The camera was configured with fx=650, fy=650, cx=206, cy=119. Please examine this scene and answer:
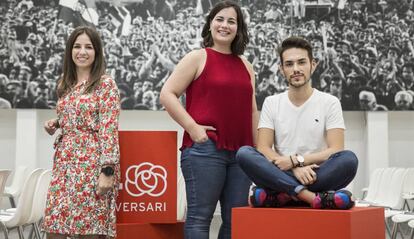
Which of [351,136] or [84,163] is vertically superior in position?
[84,163]

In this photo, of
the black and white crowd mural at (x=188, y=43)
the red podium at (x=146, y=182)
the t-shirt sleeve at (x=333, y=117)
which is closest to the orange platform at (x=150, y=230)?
the red podium at (x=146, y=182)

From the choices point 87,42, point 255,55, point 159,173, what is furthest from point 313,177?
point 255,55

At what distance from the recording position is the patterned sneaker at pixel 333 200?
308cm

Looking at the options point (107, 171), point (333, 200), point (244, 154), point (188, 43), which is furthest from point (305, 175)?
point (188, 43)

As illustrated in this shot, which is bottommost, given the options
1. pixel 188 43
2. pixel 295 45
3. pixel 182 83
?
Result: pixel 182 83

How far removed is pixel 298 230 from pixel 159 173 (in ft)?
3.42

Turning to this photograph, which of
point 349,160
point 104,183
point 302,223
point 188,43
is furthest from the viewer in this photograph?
point 188,43

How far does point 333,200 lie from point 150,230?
3.97ft

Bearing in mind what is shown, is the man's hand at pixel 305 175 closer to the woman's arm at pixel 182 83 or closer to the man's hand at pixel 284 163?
the man's hand at pixel 284 163

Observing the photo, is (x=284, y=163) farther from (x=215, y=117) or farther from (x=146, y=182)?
(x=146, y=182)

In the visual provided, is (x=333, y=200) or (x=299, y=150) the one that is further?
(x=299, y=150)

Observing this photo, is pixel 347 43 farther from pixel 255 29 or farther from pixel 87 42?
pixel 87 42

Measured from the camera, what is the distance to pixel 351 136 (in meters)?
11.3

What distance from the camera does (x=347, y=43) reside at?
11.0m
